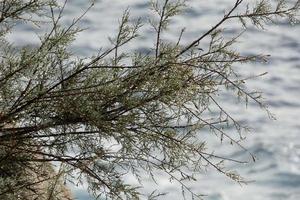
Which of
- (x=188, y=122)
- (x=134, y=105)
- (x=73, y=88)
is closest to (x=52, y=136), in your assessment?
(x=73, y=88)

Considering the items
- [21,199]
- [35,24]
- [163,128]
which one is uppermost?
[35,24]

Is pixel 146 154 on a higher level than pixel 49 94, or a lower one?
lower

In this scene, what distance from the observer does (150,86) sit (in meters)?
5.83

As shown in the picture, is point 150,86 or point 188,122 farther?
point 188,122

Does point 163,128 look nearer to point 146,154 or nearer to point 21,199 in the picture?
point 146,154

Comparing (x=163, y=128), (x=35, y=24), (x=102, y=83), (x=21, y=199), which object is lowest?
(x=21, y=199)

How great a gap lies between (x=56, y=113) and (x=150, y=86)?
113cm

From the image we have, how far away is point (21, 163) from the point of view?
6.57 m

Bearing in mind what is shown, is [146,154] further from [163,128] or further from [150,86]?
[150,86]

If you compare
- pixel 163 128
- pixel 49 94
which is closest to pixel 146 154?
pixel 163 128

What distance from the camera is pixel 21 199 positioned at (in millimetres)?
6156

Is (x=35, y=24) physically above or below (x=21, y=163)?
above

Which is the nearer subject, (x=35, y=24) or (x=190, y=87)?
(x=190, y=87)

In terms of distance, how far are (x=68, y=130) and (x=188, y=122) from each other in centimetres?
134
